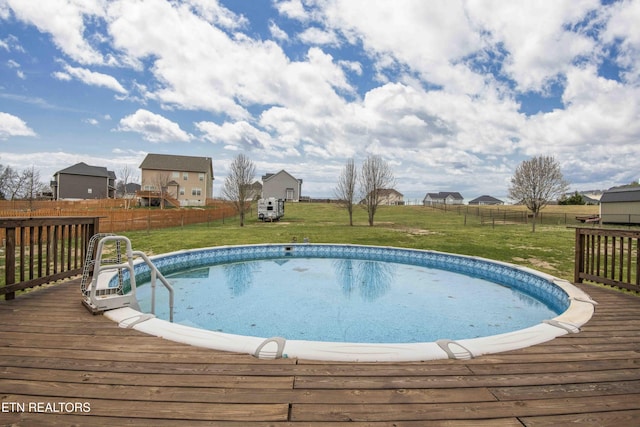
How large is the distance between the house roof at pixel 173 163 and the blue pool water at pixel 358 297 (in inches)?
1368

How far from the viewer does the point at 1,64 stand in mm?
17156

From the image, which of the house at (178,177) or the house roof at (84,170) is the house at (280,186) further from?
the house roof at (84,170)

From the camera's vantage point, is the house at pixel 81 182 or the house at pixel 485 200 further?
the house at pixel 485 200

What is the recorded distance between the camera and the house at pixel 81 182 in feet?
140

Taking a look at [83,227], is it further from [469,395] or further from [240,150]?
[240,150]

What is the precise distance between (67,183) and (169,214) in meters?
32.2

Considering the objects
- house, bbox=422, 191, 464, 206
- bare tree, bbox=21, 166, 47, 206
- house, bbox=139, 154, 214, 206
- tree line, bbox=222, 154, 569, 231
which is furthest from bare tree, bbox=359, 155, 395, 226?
house, bbox=422, 191, 464, 206

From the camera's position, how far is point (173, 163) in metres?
42.8

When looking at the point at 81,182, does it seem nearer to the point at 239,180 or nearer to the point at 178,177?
the point at 178,177

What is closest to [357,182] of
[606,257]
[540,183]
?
[540,183]

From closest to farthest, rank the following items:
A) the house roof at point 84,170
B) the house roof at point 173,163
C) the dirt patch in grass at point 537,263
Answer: the dirt patch in grass at point 537,263 < the house roof at point 173,163 < the house roof at point 84,170

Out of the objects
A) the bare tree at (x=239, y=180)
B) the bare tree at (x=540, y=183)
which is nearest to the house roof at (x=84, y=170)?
the bare tree at (x=239, y=180)

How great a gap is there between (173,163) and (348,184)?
1129 inches

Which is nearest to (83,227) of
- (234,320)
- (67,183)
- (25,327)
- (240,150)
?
(25,327)
